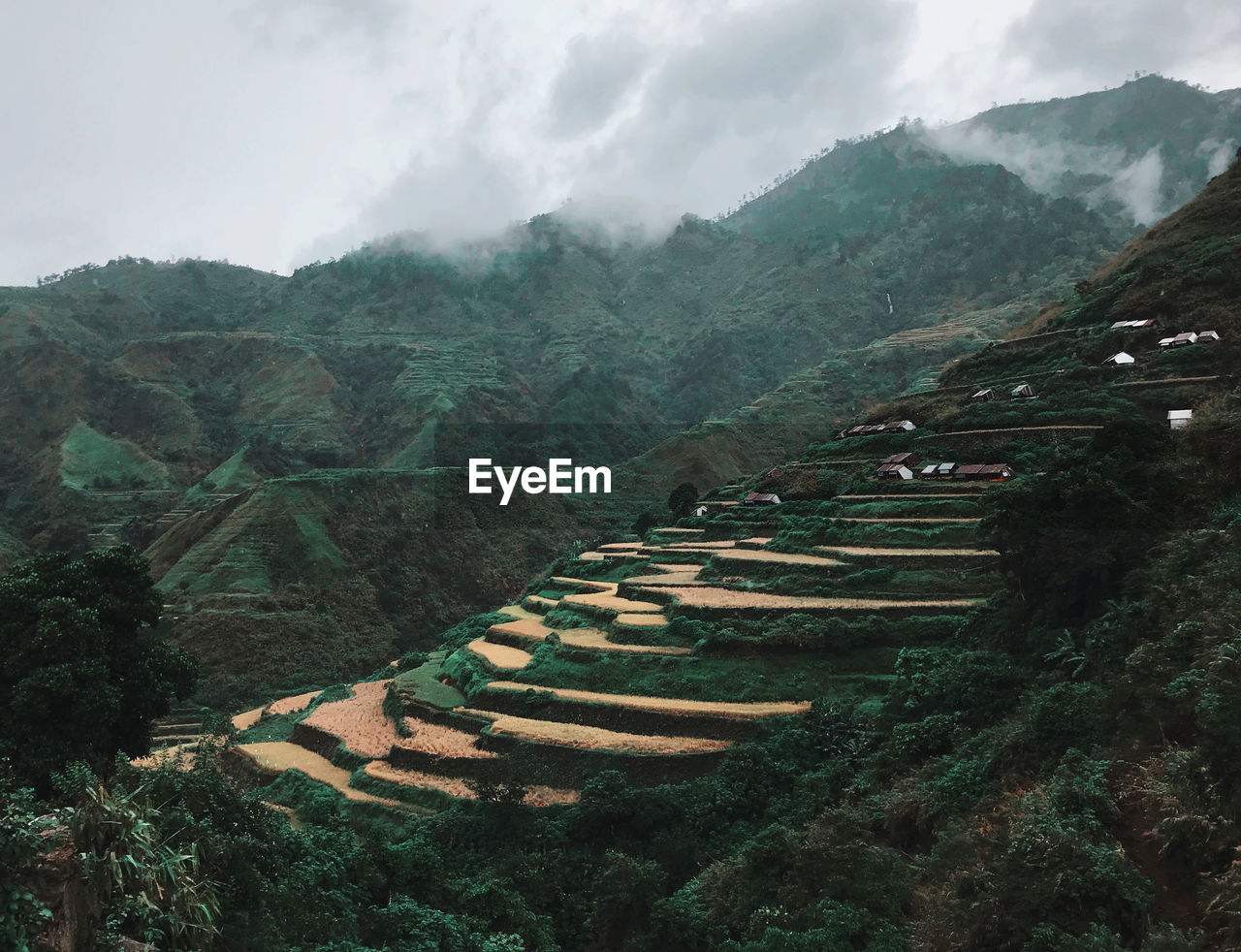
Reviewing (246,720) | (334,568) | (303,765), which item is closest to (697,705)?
(303,765)

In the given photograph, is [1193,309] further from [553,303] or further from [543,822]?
[553,303]

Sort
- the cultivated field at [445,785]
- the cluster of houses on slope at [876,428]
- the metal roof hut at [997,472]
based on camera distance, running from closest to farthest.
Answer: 1. the cultivated field at [445,785]
2. the metal roof hut at [997,472]
3. the cluster of houses on slope at [876,428]

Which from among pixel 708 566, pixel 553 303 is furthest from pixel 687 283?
pixel 708 566

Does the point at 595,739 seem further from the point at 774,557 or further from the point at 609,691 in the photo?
the point at 774,557

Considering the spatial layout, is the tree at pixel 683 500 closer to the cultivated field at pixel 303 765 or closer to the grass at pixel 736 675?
the grass at pixel 736 675

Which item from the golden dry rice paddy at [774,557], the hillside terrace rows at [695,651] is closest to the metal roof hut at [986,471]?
the hillside terrace rows at [695,651]

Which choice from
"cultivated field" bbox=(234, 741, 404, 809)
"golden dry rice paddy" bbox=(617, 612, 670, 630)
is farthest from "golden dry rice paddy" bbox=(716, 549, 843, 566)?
"cultivated field" bbox=(234, 741, 404, 809)
